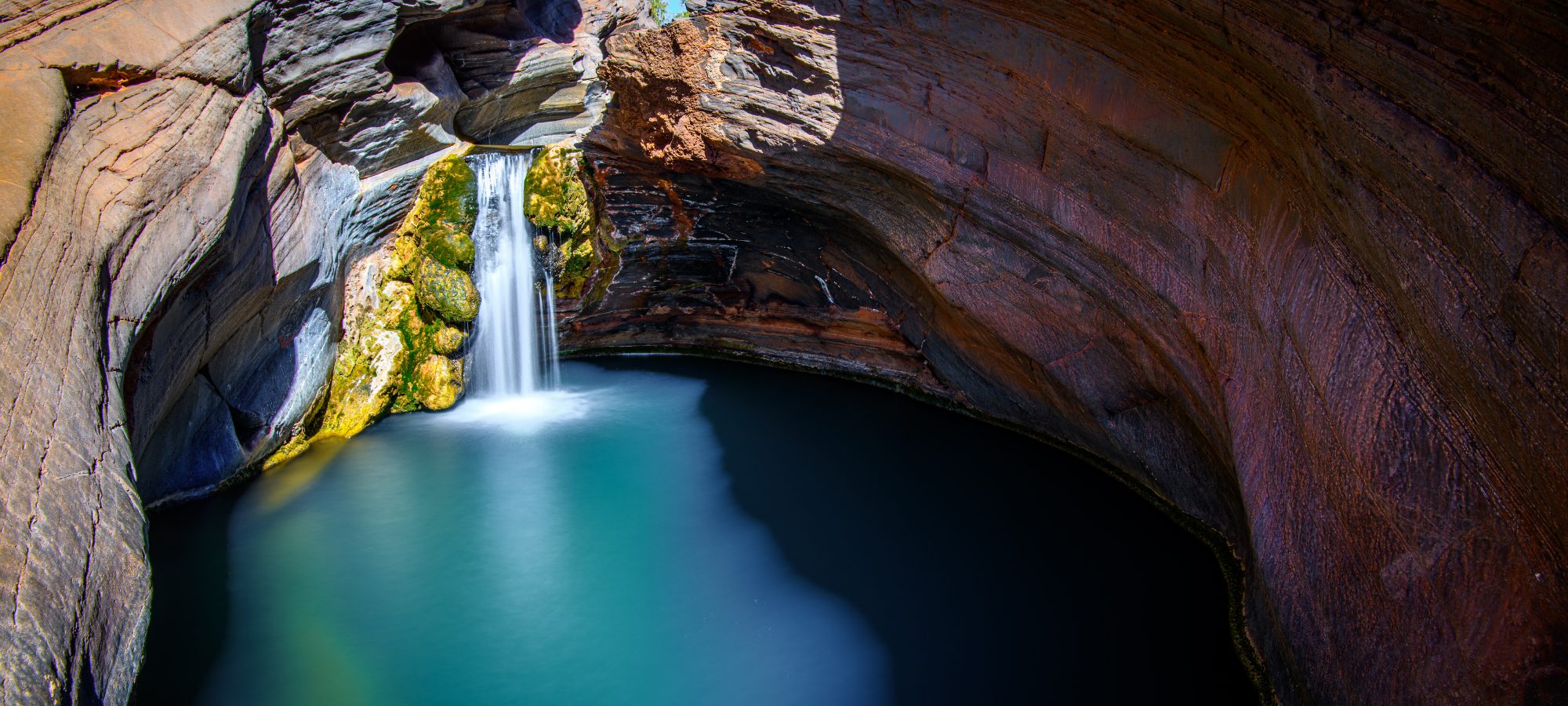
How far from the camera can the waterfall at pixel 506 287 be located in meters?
10.0

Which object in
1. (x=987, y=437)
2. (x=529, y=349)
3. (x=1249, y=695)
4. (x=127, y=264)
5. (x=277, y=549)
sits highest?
(x=529, y=349)

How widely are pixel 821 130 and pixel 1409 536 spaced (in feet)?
17.6

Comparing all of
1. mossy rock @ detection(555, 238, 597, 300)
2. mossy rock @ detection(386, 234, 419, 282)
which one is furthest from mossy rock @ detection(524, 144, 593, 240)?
mossy rock @ detection(386, 234, 419, 282)

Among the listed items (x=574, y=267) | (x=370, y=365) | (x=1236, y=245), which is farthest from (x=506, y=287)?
(x=1236, y=245)

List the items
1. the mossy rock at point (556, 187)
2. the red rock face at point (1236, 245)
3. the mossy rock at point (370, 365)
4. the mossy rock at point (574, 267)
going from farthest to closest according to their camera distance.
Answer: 1. the mossy rock at point (574, 267)
2. the mossy rock at point (556, 187)
3. the mossy rock at point (370, 365)
4. the red rock face at point (1236, 245)

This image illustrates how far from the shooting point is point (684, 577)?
6.58 metres

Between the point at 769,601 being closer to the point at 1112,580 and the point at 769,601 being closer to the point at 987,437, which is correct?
→ the point at 1112,580

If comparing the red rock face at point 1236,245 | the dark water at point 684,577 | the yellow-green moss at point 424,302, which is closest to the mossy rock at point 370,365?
the yellow-green moss at point 424,302

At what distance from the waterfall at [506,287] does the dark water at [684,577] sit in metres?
1.22

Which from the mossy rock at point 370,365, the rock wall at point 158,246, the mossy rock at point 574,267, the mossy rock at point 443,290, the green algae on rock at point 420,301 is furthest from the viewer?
the mossy rock at point 574,267

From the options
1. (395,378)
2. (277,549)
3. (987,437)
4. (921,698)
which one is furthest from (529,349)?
(921,698)

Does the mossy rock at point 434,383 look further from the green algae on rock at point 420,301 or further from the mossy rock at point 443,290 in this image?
the mossy rock at point 443,290

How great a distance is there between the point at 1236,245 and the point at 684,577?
4202 millimetres

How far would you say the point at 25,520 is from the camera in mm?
3379
